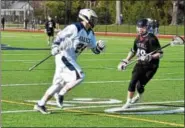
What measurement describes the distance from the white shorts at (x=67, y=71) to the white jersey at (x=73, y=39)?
99 millimetres

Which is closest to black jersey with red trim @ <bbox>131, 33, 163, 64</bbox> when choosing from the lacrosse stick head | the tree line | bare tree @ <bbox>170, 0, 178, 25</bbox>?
the lacrosse stick head

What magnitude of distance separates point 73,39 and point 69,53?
0.95ft

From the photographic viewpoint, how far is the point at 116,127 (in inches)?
389

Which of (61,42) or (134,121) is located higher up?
(61,42)

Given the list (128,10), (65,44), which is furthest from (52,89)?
(128,10)

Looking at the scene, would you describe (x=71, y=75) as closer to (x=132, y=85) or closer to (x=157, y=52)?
(x=132, y=85)

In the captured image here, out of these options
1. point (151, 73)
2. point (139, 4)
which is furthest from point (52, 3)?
point (151, 73)

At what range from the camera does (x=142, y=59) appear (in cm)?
1219

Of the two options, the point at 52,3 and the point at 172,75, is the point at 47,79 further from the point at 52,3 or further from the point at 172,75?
the point at 52,3

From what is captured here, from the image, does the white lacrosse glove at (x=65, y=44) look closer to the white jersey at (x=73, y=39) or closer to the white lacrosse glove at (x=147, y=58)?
the white jersey at (x=73, y=39)

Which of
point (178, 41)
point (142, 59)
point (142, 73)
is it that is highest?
point (178, 41)

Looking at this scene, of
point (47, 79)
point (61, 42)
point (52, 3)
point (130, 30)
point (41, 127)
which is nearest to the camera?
point (41, 127)

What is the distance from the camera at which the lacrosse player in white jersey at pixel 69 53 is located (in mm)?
11422

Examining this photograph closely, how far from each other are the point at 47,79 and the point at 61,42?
6.73 m
